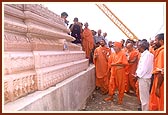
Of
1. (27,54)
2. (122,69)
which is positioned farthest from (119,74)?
(27,54)

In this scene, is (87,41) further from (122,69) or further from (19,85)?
(19,85)

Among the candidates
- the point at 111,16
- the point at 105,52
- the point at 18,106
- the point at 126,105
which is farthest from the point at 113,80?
the point at 111,16

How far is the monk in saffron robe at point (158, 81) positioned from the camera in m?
4.84

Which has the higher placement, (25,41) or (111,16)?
(111,16)

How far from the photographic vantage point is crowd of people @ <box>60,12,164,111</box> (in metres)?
5.11

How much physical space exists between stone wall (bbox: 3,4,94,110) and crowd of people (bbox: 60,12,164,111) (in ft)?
5.89

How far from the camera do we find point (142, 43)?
630 centimetres

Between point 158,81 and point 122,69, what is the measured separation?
3.23 m

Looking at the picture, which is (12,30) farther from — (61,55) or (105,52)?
(105,52)

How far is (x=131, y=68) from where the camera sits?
9836 mm

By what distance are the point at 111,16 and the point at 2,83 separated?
24908 mm

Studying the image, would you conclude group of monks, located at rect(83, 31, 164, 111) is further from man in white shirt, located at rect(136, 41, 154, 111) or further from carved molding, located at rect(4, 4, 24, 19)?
carved molding, located at rect(4, 4, 24, 19)

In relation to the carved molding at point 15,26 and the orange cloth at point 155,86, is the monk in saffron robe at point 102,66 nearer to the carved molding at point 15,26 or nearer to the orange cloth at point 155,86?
the orange cloth at point 155,86

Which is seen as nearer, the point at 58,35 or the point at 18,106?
the point at 18,106
